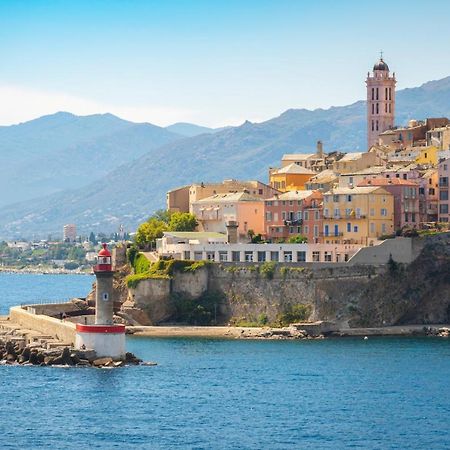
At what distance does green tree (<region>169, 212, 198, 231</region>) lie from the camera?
380 ft

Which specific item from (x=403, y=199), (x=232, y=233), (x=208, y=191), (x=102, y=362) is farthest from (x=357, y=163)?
(x=102, y=362)

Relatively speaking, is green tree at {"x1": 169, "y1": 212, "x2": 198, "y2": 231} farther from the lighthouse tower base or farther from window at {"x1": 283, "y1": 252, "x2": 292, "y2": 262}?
the lighthouse tower base

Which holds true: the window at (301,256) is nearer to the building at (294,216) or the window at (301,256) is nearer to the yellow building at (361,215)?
the yellow building at (361,215)

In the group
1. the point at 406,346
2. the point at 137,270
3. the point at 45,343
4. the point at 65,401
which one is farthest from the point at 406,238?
the point at 65,401

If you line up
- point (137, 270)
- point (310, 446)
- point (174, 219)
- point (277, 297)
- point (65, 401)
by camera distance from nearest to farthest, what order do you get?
point (310, 446)
point (65, 401)
point (277, 297)
point (137, 270)
point (174, 219)

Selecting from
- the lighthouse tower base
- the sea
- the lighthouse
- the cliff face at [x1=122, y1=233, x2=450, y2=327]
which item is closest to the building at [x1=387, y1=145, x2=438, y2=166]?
the cliff face at [x1=122, y1=233, x2=450, y2=327]

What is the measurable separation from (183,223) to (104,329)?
37.8 m

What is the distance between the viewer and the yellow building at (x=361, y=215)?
10406cm

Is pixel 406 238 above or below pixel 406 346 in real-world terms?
above

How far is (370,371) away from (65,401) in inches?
728

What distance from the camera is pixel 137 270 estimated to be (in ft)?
356

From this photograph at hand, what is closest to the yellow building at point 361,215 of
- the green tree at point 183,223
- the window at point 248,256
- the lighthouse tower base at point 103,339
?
the window at point 248,256

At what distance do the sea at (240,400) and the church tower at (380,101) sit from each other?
45290mm

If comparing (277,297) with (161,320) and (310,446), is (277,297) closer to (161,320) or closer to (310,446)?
(161,320)
